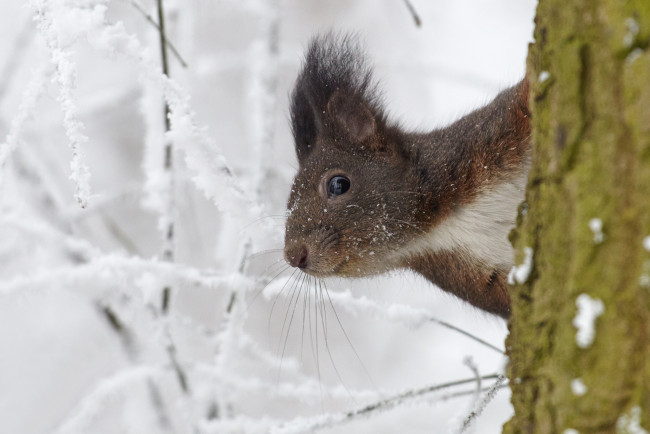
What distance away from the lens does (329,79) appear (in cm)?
199

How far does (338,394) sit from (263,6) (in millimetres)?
1234

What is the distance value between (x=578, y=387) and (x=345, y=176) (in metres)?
1.25

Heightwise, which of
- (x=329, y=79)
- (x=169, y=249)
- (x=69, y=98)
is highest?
(x=329, y=79)

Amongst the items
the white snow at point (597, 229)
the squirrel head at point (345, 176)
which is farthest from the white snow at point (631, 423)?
the squirrel head at point (345, 176)

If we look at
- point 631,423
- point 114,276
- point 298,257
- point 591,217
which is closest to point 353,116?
point 298,257

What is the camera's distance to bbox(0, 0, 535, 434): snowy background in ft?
4.87

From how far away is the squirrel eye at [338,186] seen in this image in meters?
1.92

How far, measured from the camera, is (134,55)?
133 cm

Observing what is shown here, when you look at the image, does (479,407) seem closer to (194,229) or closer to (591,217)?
(591,217)

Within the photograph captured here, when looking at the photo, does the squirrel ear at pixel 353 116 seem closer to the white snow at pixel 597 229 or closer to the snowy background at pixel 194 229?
the snowy background at pixel 194 229

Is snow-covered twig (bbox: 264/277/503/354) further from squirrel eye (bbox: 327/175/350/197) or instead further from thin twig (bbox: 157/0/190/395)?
thin twig (bbox: 157/0/190/395)

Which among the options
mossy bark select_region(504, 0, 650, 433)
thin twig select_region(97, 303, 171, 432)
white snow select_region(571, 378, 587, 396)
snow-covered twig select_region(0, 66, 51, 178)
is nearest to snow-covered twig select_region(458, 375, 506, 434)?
mossy bark select_region(504, 0, 650, 433)

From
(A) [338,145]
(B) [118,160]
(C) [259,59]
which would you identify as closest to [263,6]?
(C) [259,59]

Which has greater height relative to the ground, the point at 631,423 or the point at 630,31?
the point at 630,31
